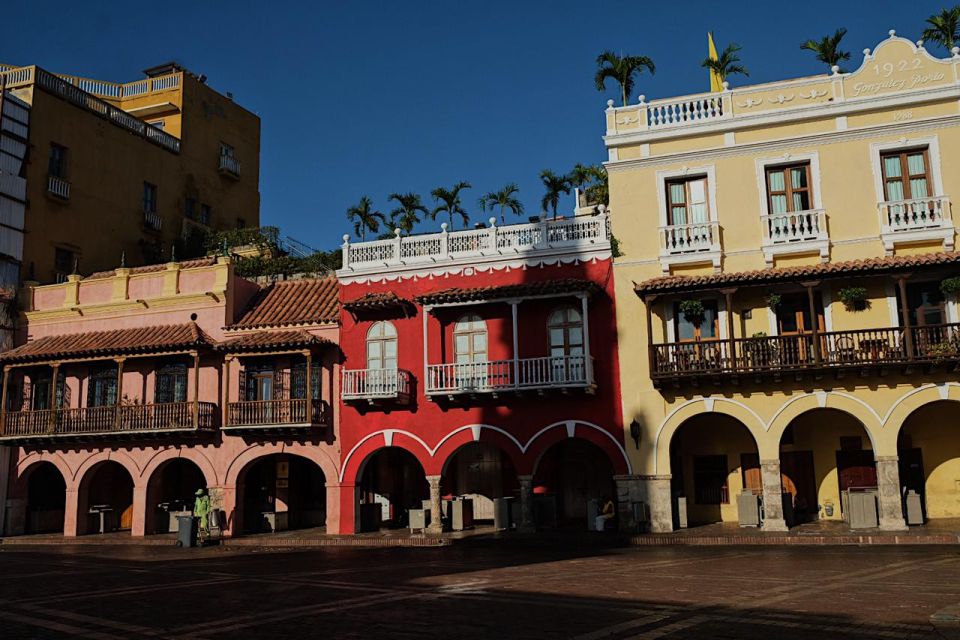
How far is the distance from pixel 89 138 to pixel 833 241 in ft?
100

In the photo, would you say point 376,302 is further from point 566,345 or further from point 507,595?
point 507,595

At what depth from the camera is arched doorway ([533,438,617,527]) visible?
28.0m

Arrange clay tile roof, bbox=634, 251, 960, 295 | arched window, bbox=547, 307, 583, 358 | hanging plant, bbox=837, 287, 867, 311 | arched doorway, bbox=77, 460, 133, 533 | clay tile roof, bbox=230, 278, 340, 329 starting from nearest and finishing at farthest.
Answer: clay tile roof, bbox=634, 251, 960, 295, hanging plant, bbox=837, 287, 867, 311, arched window, bbox=547, 307, 583, 358, clay tile roof, bbox=230, 278, 340, 329, arched doorway, bbox=77, 460, 133, 533

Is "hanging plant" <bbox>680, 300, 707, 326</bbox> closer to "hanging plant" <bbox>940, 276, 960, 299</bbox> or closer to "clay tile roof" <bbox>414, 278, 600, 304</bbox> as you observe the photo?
"clay tile roof" <bbox>414, 278, 600, 304</bbox>

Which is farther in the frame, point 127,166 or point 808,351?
point 127,166

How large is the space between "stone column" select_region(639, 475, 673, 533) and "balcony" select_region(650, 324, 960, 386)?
2.79m

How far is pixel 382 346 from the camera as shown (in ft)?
93.0

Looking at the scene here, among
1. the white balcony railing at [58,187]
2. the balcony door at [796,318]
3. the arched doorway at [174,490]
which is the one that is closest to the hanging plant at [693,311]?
the balcony door at [796,318]

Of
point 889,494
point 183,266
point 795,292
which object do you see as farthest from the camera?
point 183,266

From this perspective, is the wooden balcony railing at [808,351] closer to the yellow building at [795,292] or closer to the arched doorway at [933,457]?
the yellow building at [795,292]

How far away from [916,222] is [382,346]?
1609cm

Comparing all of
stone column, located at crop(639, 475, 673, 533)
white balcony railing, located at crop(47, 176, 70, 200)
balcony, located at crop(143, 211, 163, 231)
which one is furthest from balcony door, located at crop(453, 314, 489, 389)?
balcony, located at crop(143, 211, 163, 231)

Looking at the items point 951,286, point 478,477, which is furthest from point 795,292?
point 478,477

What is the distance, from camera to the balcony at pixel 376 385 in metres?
27.0
